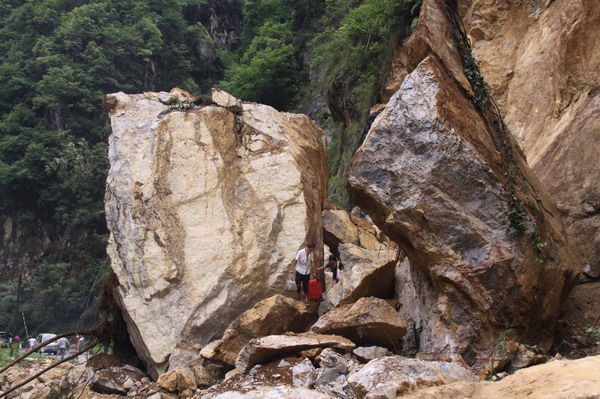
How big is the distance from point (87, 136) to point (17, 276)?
8.06m

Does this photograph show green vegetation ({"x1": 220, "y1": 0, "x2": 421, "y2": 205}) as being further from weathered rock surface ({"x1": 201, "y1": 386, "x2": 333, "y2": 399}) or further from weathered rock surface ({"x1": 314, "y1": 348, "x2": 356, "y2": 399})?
weathered rock surface ({"x1": 201, "y1": 386, "x2": 333, "y2": 399})

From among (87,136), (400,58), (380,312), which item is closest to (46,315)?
(87,136)

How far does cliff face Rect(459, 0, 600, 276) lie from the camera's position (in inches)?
265

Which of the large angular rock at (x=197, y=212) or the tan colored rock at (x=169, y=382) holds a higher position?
the large angular rock at (x=197, y=212)

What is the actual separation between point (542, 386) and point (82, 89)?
30.4m

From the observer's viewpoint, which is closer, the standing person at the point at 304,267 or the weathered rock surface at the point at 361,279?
the weathered rock surface at the point at 361,279

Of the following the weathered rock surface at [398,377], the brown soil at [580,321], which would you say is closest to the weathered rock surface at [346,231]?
the brown soil at [580,321]

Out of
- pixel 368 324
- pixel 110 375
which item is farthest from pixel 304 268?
pixel 110 375

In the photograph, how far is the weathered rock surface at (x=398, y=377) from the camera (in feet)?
12.9

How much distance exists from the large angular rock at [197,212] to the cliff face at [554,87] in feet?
11.7

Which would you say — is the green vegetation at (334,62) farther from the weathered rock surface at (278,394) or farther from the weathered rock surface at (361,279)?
the weathered rock surface at (278,394)

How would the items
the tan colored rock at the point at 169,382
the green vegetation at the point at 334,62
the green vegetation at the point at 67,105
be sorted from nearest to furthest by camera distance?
the tan colored rock at the point at 169,382, the green vegetation at the point at 334,62, the green vegetation at the point at 67,105

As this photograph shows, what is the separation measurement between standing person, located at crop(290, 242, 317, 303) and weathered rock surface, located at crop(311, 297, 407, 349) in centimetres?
145

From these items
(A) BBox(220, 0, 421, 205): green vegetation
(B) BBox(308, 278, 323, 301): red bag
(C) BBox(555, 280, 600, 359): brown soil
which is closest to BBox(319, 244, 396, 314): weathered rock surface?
(B) BBox(308, 278, 323, 301): red bag
